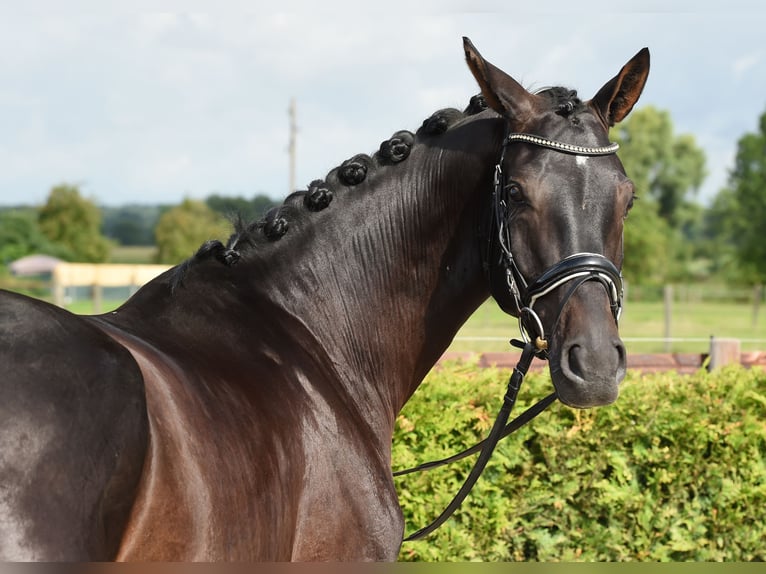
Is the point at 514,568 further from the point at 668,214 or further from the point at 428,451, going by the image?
the point at 668,214

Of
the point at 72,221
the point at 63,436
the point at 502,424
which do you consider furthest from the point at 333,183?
the point at 72,221

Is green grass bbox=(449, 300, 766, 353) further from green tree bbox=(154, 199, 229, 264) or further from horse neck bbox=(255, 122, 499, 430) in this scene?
green tree bbox=(154, 199, 229, 264)

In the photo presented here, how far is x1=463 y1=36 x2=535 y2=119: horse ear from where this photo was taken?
279cm

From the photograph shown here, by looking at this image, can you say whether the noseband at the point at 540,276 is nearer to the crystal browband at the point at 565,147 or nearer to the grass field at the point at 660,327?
the crystal browband at the point at 565,147

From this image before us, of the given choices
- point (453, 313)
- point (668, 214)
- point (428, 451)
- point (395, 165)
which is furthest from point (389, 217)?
point (668, 214)

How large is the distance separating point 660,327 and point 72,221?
47908 mm

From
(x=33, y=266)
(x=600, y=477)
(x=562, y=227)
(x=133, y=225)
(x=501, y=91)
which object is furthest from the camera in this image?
(x=133, y=225)

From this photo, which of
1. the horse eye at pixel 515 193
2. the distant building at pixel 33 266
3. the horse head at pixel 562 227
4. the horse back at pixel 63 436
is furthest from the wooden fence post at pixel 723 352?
the distant building at pixel 33 266

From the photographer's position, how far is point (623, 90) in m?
2.98

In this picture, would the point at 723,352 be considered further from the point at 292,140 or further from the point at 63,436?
the point at 292,140

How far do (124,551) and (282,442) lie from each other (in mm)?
672

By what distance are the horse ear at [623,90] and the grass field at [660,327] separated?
13709mm

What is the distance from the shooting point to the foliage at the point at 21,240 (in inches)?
2245

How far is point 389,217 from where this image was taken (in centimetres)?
305
